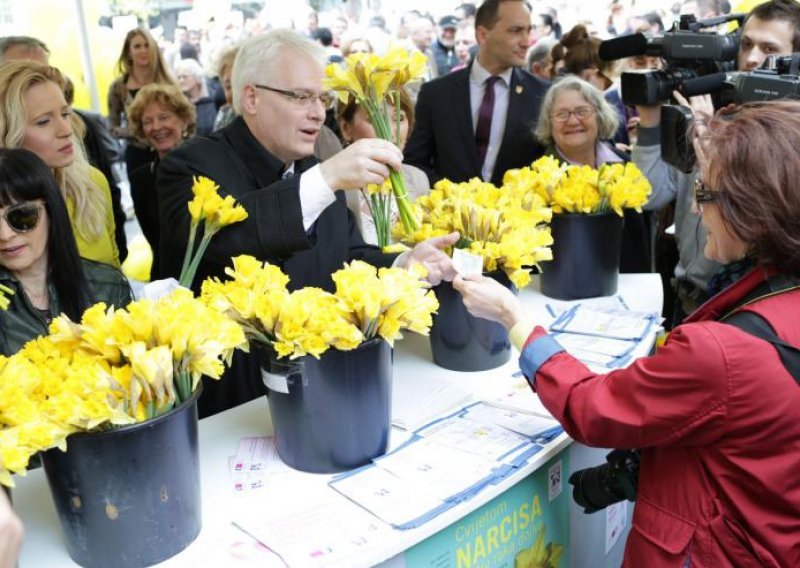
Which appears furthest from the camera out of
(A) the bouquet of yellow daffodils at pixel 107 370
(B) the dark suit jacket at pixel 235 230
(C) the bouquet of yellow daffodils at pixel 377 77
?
(B) the dark suit jacket at pixel 235 230

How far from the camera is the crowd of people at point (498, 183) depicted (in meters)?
1.32

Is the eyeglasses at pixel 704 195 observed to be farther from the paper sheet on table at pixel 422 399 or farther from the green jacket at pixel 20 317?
the green jacket at pixel 20 317

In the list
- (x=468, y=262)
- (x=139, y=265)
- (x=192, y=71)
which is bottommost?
(x=139, y=265)

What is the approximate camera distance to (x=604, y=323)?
7.35ft

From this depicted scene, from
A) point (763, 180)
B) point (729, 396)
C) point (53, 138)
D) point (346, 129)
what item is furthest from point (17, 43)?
point (729, 396)

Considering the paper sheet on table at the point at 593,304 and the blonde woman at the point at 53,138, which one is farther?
the blonde woman at the point at 53,138

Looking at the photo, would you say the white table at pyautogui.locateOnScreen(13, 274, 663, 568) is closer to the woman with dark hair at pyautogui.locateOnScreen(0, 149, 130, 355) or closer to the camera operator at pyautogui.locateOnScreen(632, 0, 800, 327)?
the woman with dark hair at pyautogui.locateOnScreen(0, 149, 130, 355)

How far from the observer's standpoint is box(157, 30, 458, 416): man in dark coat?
193 cm

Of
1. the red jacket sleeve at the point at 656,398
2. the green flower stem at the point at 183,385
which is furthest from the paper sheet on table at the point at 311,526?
the red jacket sleeve at the point at 656,398

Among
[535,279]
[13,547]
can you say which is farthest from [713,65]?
[13,547]

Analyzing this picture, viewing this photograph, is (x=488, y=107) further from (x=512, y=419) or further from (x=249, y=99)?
(x=512, y=419)

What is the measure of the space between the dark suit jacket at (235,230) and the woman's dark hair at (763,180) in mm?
997

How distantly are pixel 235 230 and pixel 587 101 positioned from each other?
216cm

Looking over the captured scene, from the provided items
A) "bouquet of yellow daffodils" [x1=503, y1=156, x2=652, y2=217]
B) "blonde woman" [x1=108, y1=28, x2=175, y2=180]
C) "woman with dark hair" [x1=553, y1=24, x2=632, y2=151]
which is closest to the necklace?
"bouquet of yellow daffodils" [x1=503, y1=156, x2=652, y2=217]
